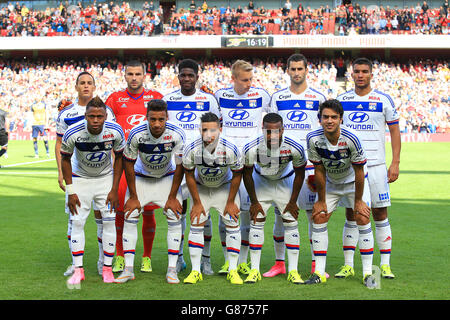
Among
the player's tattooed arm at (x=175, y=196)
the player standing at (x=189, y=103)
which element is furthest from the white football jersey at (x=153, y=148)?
the player standing at (x=189, y=103)

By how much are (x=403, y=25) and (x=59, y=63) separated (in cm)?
2536

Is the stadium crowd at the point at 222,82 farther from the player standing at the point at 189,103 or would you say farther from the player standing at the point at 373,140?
the player standing at the point at 373,140

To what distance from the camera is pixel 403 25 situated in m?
41.9

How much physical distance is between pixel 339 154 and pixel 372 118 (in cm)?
85

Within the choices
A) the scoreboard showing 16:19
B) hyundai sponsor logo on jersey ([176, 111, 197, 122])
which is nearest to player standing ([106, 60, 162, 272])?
hyundai sponsor logo on jersey ([176, 111, 197, 122])

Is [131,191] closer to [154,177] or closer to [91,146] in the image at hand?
[154,177]

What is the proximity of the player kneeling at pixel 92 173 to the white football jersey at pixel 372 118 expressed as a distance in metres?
2.55

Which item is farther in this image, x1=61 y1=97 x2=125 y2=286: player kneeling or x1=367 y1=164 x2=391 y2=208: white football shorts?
x1=367 y1=164 x2=391 y2=208: white football shorts

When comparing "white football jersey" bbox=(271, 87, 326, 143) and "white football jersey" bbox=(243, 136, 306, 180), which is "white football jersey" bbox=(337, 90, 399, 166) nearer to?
"white football jersey" bbox=(271, 87, 326, 143)

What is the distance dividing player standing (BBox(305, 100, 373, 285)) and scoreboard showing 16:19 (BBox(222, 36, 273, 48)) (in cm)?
3549

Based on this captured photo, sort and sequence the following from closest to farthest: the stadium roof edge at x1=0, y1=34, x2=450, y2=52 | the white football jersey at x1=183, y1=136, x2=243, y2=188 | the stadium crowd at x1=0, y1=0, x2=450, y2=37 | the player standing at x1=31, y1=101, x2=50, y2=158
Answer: the white football jersey at x1=183, y1=136, x2=243, y2=188
the player standing at x1=31, y1=101, x2=50, y2=158
the stadium roof edge at x1=0, y1=34, x2=450, y2=52
the stadium crowd at x1=0, y1=0, x2=450, y2=37

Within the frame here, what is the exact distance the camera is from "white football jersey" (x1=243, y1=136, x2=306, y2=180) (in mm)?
6000
